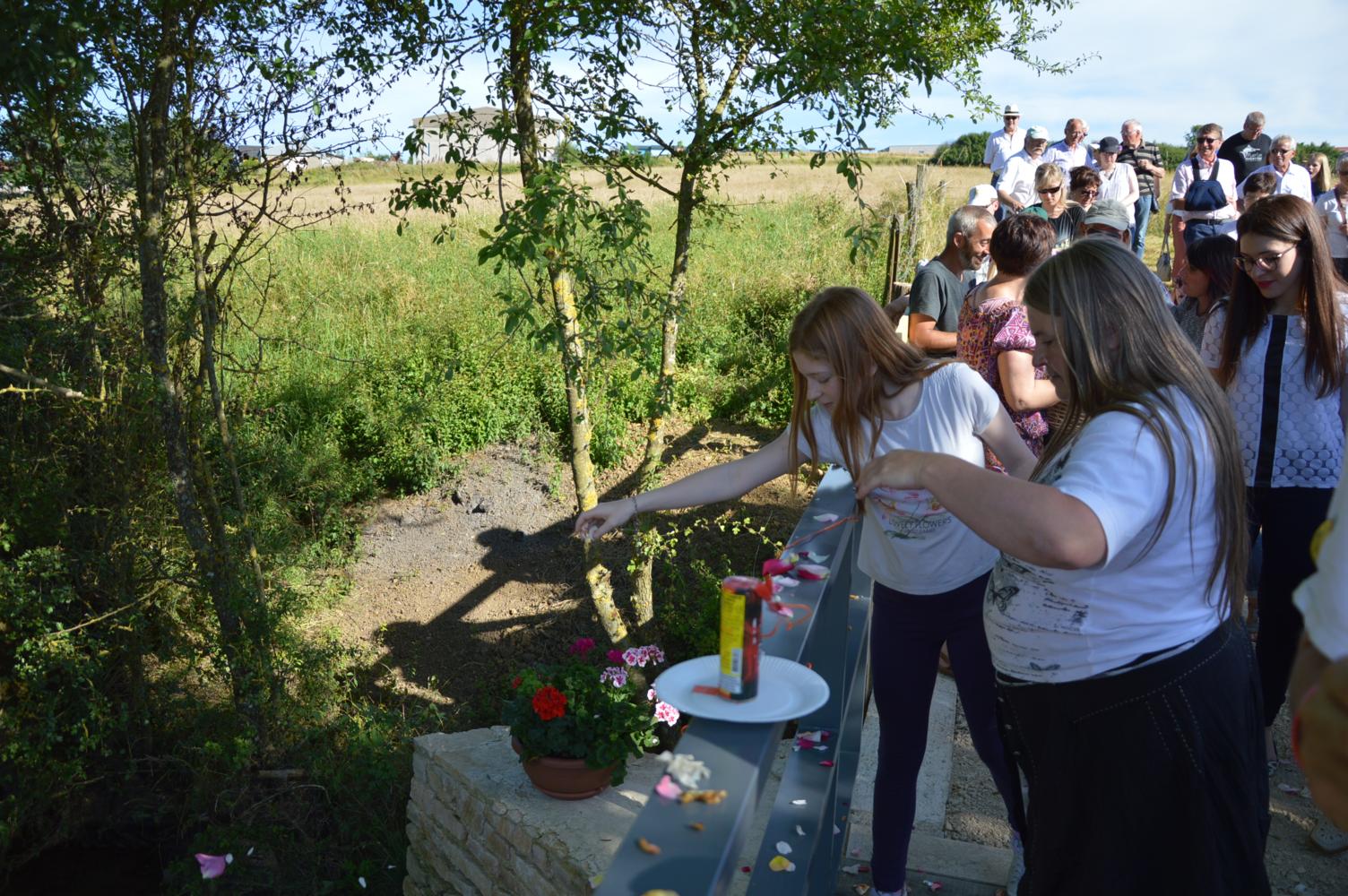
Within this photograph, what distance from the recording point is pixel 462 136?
5.04 m

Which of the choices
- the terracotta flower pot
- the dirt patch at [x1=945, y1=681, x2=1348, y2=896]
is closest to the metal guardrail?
the dirt patch at [x1=945, y1=681, x2=1348, y2=896]

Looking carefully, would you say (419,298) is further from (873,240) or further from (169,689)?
(873,240)

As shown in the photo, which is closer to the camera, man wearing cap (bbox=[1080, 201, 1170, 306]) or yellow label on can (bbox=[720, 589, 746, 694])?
yellow label on can (bbox=[720, 589, 746, 694])

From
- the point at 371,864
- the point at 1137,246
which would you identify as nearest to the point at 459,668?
the point at 371,864

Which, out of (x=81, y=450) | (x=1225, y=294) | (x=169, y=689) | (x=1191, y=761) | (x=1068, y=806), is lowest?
(x=169, y=689)

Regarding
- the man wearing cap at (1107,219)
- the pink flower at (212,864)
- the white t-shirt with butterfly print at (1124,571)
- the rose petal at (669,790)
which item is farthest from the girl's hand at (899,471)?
the pink flower at (212,864)

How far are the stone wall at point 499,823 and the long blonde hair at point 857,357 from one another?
72.4 inches

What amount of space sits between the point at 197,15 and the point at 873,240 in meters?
3.24

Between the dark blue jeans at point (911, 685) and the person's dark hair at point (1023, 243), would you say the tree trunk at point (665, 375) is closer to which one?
the person's dark hair at point (1023, 243)

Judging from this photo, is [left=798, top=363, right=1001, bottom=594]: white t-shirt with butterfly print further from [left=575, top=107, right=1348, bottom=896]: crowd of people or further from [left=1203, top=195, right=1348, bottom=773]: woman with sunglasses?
[left=1203, top=195, right=1348, bottom=773]: woman with sunglasses

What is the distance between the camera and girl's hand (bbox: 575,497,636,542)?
8.52 feet

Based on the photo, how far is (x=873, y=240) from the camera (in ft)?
16.0

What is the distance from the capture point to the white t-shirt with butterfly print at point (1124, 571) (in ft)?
5.38

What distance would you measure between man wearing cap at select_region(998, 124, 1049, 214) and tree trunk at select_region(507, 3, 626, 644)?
4.73 m
